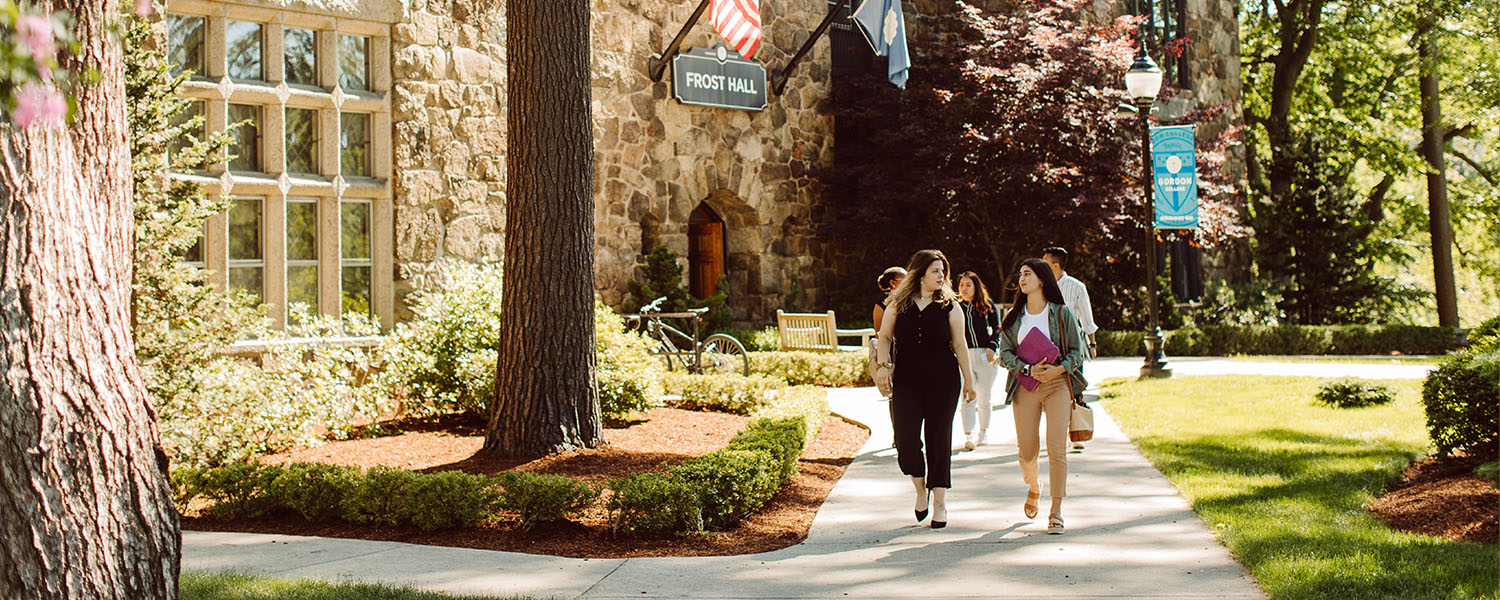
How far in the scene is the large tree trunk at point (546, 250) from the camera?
27.4ft

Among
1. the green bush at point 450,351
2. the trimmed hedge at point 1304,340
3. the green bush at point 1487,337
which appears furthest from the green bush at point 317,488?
the trimmed hedge at point 1304,340

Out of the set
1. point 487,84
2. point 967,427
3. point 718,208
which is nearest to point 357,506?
point 967,427

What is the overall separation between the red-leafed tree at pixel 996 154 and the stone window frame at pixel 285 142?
332 inches

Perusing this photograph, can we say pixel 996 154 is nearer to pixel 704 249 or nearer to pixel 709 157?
pixel 709 157

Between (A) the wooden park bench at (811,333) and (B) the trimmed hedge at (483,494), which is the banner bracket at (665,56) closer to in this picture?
(A) the wooden park bench at (811,333)

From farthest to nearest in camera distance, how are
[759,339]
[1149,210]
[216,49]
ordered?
[759,339]
[1149,210]
[216,49]

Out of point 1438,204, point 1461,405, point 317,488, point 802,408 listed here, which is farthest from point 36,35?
point 1438,204

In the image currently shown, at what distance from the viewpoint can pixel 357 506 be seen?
6.91m

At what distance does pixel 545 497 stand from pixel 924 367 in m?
2.20

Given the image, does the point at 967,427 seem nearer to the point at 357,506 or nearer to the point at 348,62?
the point at 357,506

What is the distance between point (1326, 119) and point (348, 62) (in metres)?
23.9

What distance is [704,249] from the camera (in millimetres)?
18922

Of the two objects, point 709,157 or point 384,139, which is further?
point 709,157

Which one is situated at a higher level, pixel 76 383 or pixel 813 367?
pixel 76 383
